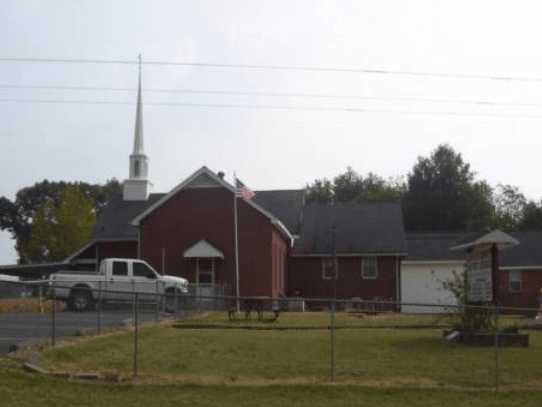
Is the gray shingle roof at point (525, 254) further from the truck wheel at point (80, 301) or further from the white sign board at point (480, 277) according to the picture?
the white sign board at point (480, 277)

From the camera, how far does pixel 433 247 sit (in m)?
49.1

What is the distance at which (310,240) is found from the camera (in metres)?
50.1

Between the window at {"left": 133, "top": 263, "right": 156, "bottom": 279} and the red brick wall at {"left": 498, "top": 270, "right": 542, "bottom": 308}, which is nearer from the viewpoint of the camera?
the window at {"left": 133, "top": 263, "right": 156, "bottom": 279}

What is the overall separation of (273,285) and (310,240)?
7.83 metres

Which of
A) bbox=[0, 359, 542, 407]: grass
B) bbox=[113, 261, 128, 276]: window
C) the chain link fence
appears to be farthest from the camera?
bbox=[113, 261, 128, 276]: window

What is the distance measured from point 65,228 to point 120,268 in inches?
1755

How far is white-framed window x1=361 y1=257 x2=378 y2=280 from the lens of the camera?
48097 mm

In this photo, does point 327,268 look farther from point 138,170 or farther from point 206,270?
point 138,170

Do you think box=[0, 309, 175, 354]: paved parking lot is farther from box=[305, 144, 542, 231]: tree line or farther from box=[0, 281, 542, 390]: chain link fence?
box=[305, 144, 542, 231]: tree line

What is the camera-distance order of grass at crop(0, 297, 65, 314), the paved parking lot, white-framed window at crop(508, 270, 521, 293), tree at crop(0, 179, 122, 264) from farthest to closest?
1. tree at crop(0, 179, 122, 264)
2. white-framed window at crop(508, 270, 521, 293)
3. grass at crop(0, 297, 65, 314)
4. the paved parking lot

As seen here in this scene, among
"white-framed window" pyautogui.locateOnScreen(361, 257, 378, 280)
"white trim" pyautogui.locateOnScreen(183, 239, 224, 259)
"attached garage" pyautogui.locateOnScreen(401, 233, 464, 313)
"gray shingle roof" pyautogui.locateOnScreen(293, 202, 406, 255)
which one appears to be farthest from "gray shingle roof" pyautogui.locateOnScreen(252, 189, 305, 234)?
"white trim" pyautogui.locateOnScreen(183, 239, 224, 259)

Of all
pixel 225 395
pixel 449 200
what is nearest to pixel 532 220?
pixel 449 200

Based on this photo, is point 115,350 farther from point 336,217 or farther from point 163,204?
point 336,217

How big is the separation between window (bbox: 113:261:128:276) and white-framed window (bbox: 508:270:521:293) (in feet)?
77.0
